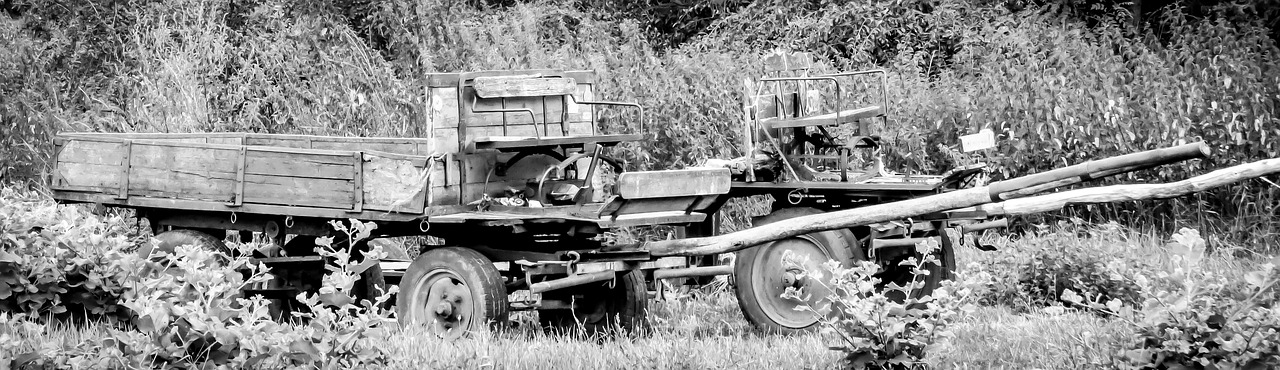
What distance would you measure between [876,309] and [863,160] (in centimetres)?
619

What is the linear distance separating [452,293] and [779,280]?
219 centimetres

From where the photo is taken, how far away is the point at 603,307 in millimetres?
8781

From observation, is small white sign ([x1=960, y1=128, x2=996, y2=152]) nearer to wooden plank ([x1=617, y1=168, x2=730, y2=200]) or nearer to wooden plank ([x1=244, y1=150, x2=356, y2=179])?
wooden plank ([x1=617, y1=168, x2=730, y2=200])

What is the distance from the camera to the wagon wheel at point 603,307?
8617 mm

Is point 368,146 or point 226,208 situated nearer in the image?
point 226,208

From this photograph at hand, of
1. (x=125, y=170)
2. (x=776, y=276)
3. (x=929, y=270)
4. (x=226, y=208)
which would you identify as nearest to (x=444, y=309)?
(x=226, y=208)

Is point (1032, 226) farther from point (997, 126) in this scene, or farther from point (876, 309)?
A: point (876, 309)

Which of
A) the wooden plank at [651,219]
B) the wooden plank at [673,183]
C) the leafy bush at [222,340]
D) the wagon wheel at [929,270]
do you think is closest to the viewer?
the leafy bush at [222,340]

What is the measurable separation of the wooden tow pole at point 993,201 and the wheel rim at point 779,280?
1157mm

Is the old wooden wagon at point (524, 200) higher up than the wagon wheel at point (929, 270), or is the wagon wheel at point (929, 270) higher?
the old wooden wagon at point (524, 200)

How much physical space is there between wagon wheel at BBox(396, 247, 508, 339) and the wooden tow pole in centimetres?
92

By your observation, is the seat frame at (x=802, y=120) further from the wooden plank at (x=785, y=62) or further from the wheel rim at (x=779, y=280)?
the wheel rim at (x=779, y=280)

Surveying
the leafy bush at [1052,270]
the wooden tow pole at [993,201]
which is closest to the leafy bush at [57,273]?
the wooden tow pole at [993,201]

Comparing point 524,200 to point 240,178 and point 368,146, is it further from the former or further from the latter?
point 368,146
